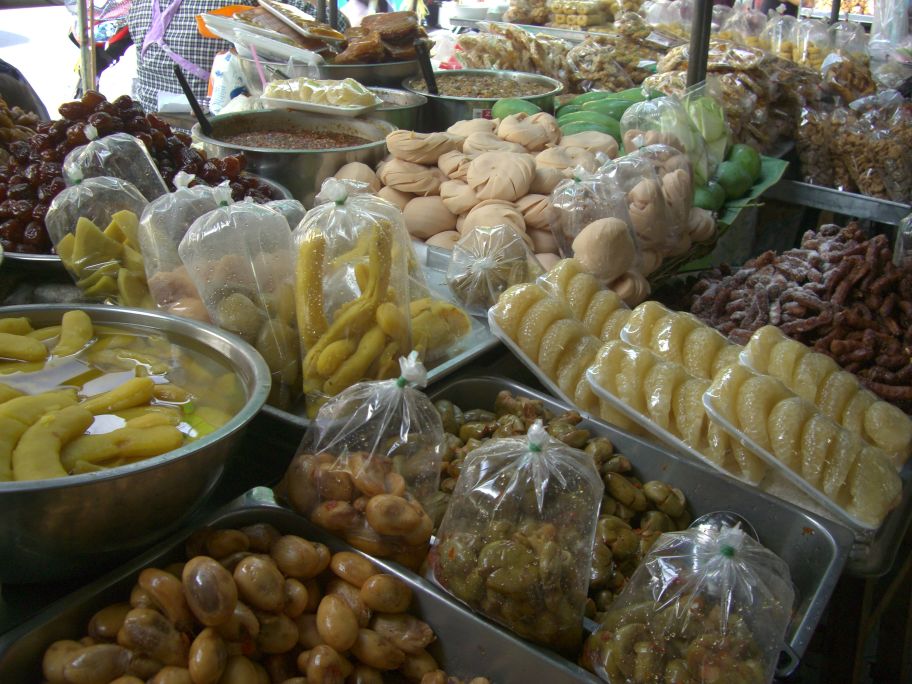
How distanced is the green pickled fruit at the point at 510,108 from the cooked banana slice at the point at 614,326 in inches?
54.2

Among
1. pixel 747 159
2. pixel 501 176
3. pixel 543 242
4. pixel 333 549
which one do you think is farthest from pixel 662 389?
pixel 747 159

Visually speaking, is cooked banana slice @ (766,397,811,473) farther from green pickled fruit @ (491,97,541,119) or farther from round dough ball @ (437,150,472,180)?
green pickled fruit @ (491,97,541,119)

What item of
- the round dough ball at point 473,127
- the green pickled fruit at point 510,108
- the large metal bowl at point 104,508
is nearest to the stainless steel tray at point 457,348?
the large metal bowl at point 104,508

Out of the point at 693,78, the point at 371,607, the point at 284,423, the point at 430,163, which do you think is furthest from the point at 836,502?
the point at 693,78

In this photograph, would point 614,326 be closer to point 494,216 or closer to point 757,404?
point 757,404

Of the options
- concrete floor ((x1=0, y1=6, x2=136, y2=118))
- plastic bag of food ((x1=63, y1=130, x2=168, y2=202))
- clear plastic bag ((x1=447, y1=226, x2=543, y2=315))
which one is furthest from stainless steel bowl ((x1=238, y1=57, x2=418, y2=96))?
concrete floor ((x1=0, y1=6, x2=136, y2=118))

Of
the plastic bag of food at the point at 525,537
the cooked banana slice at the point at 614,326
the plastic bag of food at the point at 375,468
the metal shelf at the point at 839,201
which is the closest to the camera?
the plastic bag of food at the point at 525,537

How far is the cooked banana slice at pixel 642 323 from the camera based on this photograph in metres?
1.67

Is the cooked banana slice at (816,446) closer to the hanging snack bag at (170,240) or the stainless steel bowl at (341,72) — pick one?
the hanging snack bag at (170,240)

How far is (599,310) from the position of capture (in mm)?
1775

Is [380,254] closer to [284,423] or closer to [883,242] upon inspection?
[284,423]

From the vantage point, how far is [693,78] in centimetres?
306

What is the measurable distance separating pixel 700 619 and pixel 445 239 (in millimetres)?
1462

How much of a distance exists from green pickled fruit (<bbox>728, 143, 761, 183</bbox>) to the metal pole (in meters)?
0.32
